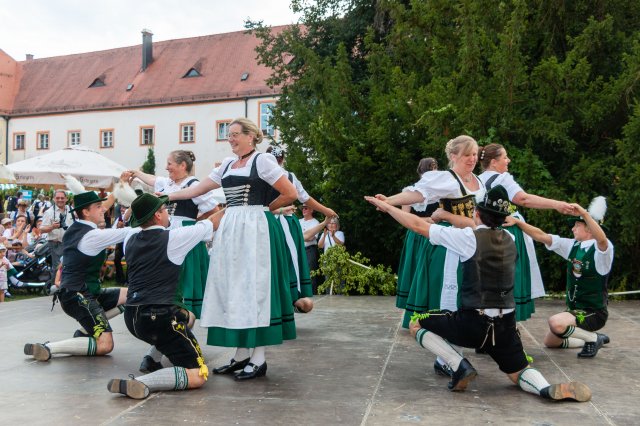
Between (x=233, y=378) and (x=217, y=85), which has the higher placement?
(x=217, y=85)

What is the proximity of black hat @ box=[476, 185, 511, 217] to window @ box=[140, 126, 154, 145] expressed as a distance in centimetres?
4745

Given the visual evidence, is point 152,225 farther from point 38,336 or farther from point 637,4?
point 637,4

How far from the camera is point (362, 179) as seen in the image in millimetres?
12836

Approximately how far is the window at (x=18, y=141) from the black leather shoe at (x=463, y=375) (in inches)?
2205

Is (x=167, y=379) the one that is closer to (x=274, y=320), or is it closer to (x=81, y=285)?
(x=274, y=320)

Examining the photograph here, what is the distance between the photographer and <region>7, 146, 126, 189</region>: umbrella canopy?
649 inches

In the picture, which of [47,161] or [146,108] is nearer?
[47,161]

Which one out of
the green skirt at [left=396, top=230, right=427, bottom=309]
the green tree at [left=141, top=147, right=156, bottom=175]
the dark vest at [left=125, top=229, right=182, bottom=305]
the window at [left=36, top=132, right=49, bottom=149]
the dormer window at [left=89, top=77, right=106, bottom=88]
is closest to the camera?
the dark vest at [left=125, top=229, right=182, bottom=305]

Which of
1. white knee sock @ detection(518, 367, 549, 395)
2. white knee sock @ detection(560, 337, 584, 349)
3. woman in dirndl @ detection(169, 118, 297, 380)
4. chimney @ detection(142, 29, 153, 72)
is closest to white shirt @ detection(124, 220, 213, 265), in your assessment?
woman in dirndl @ detection(169, 118, 297, 380)

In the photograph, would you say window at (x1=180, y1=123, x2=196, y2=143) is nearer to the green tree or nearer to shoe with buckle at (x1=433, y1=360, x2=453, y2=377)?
the green tree

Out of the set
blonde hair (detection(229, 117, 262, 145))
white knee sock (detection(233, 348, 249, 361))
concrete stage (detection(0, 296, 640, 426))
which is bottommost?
concrete stage (detection(0, 296, 640, 426))

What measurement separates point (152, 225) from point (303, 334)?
3.06 m

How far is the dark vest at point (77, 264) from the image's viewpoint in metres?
6.55

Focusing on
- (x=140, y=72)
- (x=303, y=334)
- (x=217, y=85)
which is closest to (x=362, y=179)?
→ (x=303, y=334)
